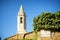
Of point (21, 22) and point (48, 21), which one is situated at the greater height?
point (21, 22)

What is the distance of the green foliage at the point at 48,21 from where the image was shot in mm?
5863

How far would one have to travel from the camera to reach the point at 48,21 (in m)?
5.95

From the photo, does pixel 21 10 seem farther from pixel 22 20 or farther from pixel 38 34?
pixel 38 34

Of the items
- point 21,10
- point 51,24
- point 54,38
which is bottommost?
point 54,38

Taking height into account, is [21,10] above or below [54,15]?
above

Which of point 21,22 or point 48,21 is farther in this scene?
point 21,22

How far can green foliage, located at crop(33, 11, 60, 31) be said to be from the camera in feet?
19.2

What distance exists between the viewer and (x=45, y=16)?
6.05m

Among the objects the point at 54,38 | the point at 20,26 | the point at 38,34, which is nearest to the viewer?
the point at 54,38

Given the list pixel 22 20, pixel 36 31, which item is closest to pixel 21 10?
pixel 22 20

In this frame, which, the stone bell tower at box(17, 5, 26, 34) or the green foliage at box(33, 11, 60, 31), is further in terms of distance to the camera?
the stone bell tower at box(17, 5, 26, 34)

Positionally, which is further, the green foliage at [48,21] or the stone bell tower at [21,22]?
the stone bell tower at [21,22]

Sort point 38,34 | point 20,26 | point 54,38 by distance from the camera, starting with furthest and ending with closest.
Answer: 1. point 20,26
2. point 38,34
3. point 54,38

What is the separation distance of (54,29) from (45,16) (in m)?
0.53
